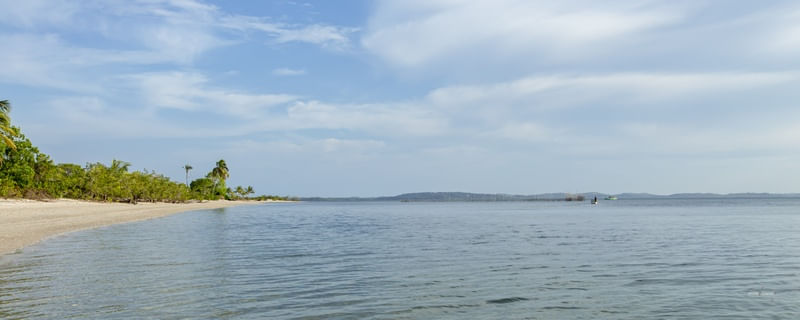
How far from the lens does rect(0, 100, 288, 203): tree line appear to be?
73000 millimetres

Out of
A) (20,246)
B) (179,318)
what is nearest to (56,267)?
(20,246)

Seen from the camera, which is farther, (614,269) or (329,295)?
(614,269)

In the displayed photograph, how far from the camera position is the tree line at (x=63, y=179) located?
73.0 m

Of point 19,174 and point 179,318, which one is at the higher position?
point 19,174

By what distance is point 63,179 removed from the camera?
87.8m

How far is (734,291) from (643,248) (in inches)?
494

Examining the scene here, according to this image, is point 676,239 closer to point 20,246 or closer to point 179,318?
point 179,318

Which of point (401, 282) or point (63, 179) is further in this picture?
point (63, 179)

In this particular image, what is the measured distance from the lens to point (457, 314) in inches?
474

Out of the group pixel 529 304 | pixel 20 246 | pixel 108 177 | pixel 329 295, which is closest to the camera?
pixel 529 304

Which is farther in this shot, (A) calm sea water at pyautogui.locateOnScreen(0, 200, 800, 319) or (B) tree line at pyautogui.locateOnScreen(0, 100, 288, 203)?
Answer: (B) tree line at pyautogui.locateOnScreen(0, 100, 288, 203)

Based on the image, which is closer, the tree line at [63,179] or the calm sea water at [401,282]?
the calm sea water at [401,282]

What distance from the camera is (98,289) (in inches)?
588

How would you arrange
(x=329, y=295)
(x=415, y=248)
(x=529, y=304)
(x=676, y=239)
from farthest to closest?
(x=676, y=239)
(x=415, y=248)
(x=329, y=295)
(x=529, y=304)
